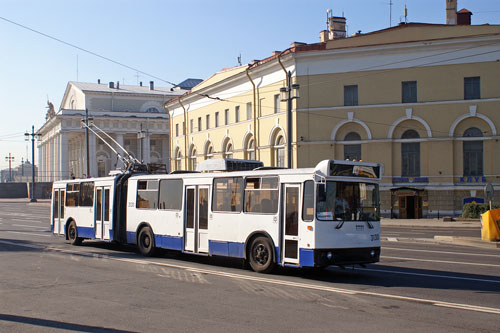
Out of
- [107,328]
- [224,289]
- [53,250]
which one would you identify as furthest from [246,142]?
[107,328]

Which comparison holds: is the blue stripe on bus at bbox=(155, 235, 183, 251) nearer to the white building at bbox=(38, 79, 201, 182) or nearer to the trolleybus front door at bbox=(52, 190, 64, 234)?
the trolleybus front door at bbox=(52, 190, 64, 234)

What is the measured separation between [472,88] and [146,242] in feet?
86.8

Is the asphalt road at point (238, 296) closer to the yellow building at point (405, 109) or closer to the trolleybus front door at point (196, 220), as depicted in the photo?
the trolleybus front door at point (196, 220)

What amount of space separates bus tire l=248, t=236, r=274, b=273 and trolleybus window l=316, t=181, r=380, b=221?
64.7 inches

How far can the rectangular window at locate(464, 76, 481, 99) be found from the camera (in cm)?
3594

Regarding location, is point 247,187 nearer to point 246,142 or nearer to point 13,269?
point 13,269

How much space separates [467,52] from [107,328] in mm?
33385

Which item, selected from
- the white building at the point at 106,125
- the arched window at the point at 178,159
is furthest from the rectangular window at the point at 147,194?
the white building at the point at 106,125

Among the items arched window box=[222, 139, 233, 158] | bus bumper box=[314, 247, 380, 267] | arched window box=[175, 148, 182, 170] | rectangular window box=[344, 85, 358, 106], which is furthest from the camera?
arched window box=[175, 148, 182, 170]

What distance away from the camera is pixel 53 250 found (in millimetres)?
18141

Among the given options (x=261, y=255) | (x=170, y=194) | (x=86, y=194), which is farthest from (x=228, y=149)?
(x=261, y=255)

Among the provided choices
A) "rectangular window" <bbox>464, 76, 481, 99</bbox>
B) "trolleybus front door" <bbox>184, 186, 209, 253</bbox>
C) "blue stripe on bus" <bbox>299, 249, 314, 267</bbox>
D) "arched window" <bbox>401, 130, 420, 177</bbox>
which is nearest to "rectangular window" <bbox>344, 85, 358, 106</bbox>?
"arched window" <bbox>401, 130, 420, 177</bbox>

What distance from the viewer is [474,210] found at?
112 feet

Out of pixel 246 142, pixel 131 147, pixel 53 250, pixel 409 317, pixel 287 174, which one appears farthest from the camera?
pixel 131 147
